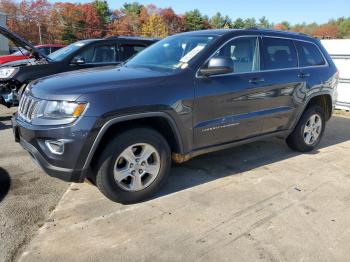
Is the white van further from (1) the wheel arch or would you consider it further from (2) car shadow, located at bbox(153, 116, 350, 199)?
(1) the wheel arch

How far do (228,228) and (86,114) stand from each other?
166 centimetres

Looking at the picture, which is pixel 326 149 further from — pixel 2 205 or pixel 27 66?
pixel 27 66

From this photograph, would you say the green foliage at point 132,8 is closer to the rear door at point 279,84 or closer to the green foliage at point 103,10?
the green foliage at point 103,10

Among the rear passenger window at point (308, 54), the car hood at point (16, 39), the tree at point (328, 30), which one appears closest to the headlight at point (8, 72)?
the car hood at point (16, 39)

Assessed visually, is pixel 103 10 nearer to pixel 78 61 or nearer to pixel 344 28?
pixel 344 28

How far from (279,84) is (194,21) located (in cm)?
9403

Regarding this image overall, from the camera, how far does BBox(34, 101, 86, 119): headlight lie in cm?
328

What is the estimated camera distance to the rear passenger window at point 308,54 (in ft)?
17.5

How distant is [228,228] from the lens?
3.43 meters

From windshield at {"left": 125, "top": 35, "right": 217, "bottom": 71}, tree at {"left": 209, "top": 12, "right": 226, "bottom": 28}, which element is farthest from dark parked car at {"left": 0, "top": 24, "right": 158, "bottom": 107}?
tree at {"left": 209, "top": 12, "right": 226, "bottom": 28}

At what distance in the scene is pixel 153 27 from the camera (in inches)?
3425

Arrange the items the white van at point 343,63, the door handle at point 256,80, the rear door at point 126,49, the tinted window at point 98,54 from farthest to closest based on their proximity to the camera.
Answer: the white van at point 343,63
the rear door at point 126,49
the tinted window at point 98,54
the door handle at point 256,80

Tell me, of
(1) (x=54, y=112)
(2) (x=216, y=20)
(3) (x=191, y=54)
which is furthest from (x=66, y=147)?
(2) (x=216, y=20)

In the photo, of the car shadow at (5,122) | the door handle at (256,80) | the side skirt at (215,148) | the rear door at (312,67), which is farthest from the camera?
the car shadow at (5,122)
